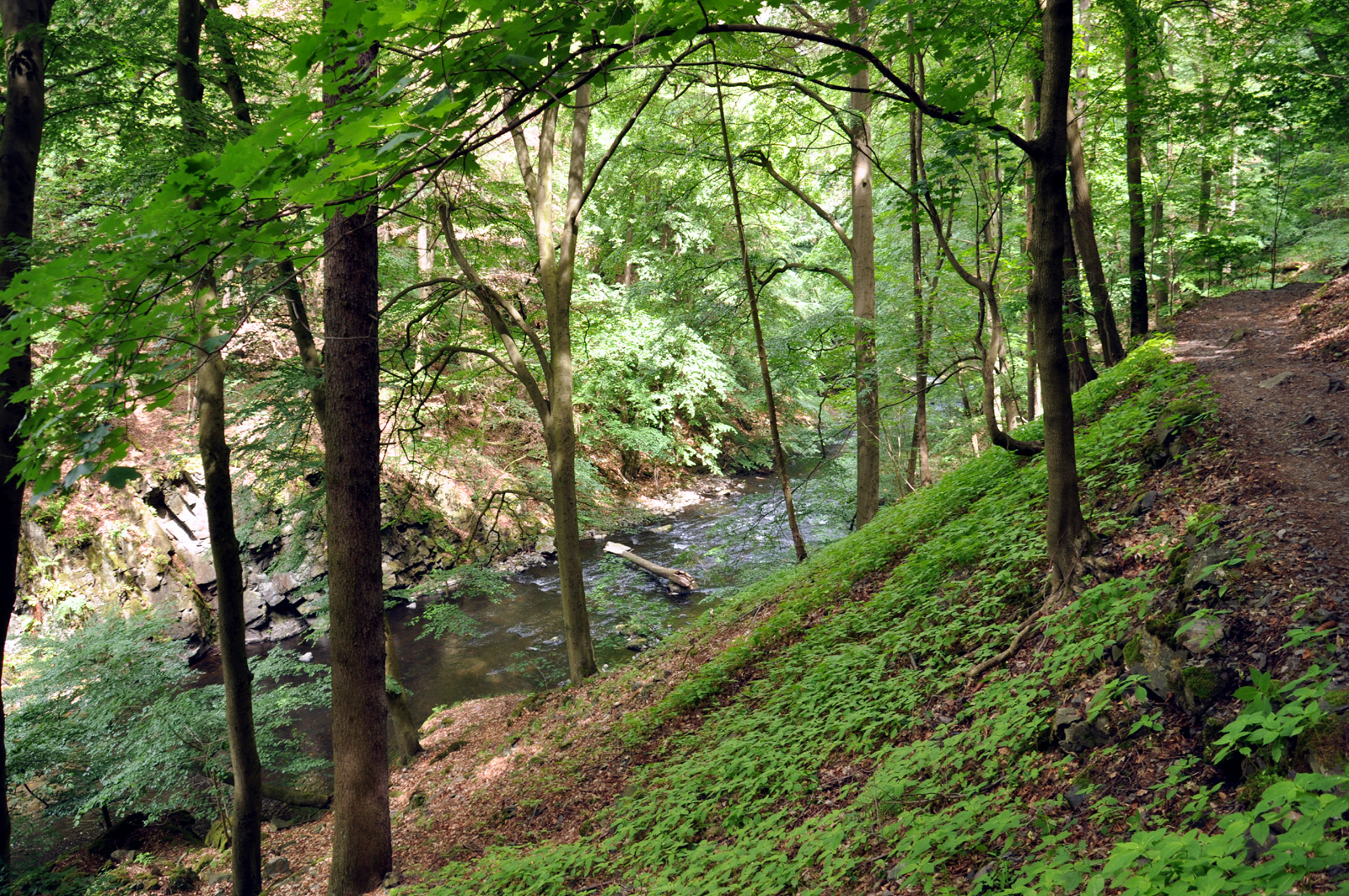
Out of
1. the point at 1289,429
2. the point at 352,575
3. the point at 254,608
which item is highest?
the point at 1289,429

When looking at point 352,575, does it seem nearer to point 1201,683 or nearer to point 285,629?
point 1201,683

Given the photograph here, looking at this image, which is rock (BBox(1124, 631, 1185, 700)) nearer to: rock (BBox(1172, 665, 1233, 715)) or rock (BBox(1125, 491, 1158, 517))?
rock (BBox(1172, 665, 1233, 715))

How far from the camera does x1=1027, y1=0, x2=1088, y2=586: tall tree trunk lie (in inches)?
142

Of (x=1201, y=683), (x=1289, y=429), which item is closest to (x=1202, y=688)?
(x=1201, y=683)

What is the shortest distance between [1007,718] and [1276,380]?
519 centimetres

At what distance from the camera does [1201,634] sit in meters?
2.78

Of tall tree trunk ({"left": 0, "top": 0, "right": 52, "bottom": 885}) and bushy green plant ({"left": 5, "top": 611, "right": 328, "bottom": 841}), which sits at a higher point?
tall tree trunk ({"left": 0, "top": 0, "right": 52, "bottom": 885})

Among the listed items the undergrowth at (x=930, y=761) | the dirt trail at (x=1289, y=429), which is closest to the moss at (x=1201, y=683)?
the undergrowth at (x=930, y=761)

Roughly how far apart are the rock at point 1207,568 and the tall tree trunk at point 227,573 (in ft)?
23.1

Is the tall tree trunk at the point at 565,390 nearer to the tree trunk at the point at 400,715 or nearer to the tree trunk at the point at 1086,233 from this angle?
the tree trunk at the point at 400,715

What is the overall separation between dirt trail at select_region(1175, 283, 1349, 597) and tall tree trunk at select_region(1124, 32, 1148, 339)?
1.08 metres

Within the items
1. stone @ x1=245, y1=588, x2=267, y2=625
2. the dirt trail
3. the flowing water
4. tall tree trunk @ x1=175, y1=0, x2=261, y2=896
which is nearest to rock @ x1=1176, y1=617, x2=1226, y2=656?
the dirt trail

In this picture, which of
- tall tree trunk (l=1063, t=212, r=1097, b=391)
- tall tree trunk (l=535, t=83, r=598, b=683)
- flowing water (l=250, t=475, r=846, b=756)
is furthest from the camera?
flowing water (l=250, t=475, r=846, b=756)

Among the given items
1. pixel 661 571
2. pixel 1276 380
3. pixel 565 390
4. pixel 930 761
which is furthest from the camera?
pixel 661 571
